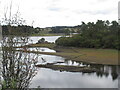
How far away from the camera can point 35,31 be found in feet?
7.24

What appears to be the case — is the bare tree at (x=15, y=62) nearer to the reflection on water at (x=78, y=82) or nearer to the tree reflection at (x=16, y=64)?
the tree reflection at (x=16, y=64)

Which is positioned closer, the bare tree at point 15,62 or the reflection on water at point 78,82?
the bare tree at point 15,62

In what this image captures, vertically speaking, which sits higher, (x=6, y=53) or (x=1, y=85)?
(x=6, y=53)

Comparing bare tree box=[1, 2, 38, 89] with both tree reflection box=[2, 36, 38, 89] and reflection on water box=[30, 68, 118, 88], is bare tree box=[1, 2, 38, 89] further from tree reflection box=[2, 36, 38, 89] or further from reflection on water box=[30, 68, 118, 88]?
reflection on water box=[30, 68, 118, 88]

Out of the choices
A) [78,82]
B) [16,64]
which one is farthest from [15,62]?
[78,82]

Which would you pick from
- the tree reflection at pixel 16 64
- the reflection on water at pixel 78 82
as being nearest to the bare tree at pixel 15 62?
the tree reflection at pixel 16 64

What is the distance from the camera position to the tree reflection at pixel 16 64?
5.94 ft

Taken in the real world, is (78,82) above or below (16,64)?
below

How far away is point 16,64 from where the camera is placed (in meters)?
1.86

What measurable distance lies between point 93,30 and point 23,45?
21.0 metres

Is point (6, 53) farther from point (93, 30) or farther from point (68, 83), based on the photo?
point (93, 30)

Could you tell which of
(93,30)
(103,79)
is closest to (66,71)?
(103,79)

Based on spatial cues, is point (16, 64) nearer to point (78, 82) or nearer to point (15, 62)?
point (15, 62)

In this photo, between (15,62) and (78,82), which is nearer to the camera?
(15,62)
